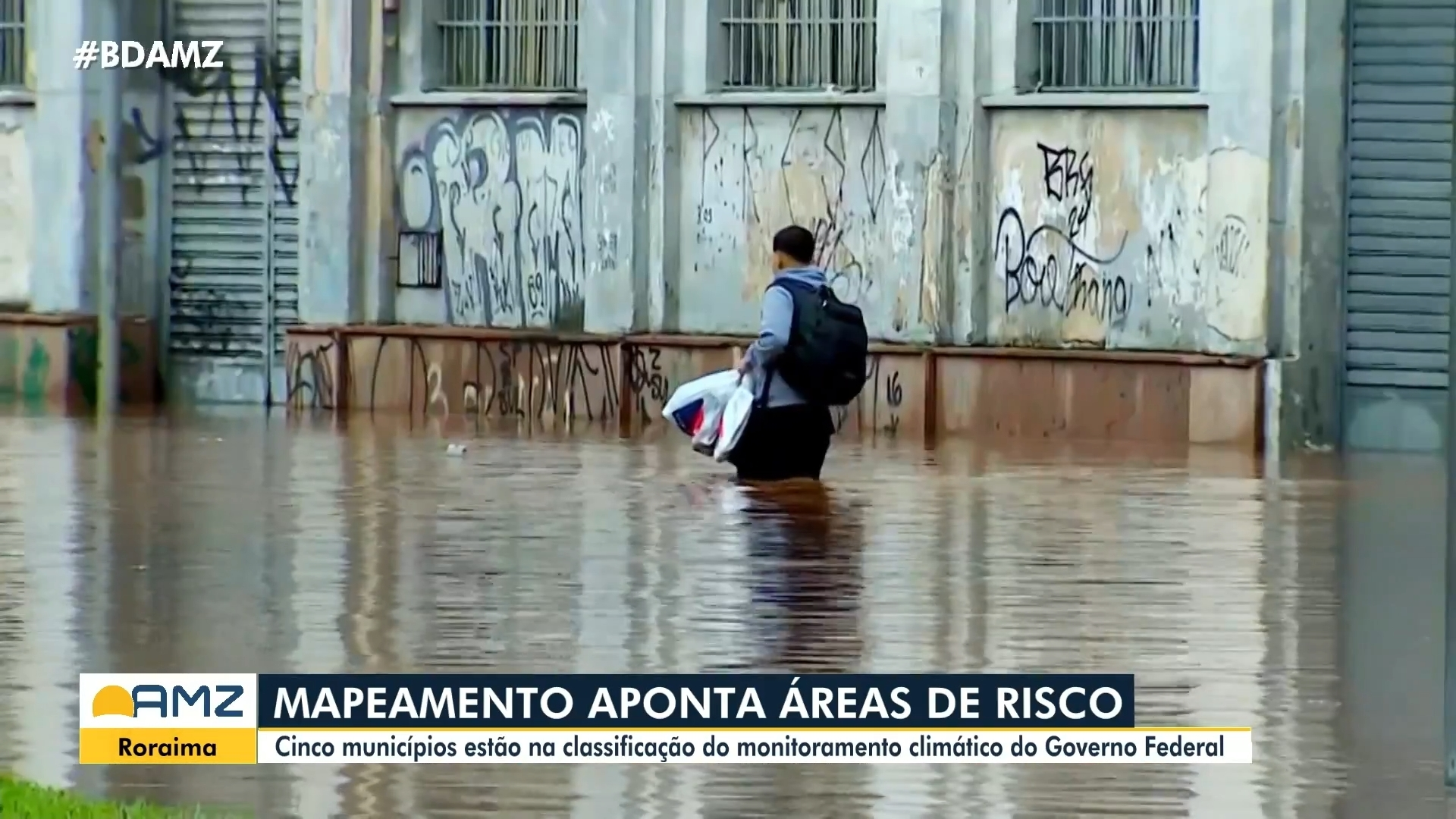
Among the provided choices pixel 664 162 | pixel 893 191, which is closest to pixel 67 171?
pixel 664 162

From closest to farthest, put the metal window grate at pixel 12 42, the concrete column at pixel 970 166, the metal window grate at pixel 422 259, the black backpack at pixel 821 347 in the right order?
the black backpack at pixel 821 347
the concrete column at pixel 970 166
the metal window grate at pixel 422 259
the metal window grate at pixel 12 42

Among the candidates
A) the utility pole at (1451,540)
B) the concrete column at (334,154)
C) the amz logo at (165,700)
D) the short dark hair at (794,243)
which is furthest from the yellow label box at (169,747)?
the concrete column at (334,154)

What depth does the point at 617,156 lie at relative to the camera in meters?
24.9

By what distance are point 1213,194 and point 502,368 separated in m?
6.01

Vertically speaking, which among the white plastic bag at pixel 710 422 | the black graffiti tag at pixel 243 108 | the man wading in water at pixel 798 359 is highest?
the black graffiti tag at pixel 243 108

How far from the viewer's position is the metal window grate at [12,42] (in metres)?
27.8

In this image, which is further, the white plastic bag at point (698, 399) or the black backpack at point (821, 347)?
the white plastic bag at point (698, 399)

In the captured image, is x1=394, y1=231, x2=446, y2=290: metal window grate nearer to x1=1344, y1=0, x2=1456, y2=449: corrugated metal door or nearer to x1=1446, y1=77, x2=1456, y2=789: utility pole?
x1=1344, y1=0, x2=1456, y2=449: corrugated metal door

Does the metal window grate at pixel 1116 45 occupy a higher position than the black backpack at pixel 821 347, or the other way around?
the metal window grate at pixel 1116 45

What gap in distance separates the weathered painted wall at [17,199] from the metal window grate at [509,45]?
3730 millimetres

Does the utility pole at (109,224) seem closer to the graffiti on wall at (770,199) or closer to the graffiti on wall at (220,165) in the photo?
the graffiti on wall at (220,165)

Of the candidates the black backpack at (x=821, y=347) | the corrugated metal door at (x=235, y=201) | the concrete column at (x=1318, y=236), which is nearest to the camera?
the black backpack at (x=821, y=347)

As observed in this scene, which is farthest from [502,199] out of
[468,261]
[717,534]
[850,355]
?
[717,534]

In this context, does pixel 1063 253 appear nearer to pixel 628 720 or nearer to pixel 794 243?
pixel 794 243
